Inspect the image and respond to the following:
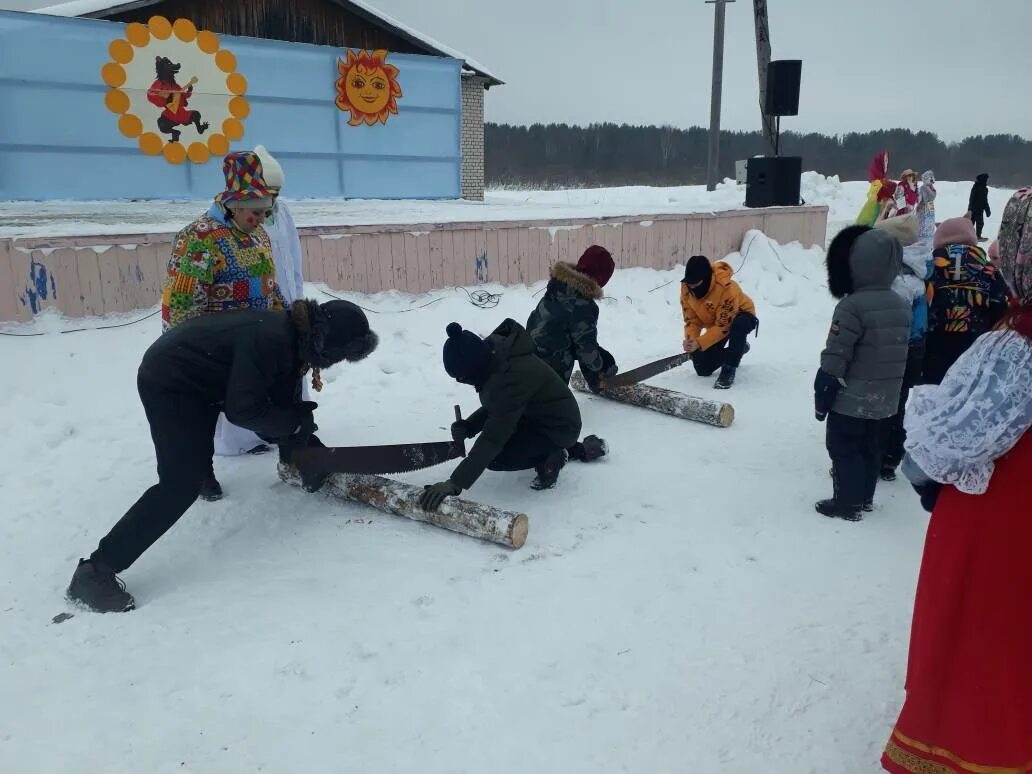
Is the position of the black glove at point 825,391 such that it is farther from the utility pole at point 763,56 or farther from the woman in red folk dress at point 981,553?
the utility pole at point 763,56

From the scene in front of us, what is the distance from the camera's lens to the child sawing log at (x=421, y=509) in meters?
3.44

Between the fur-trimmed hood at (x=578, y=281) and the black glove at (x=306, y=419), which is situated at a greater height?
the fur-trimmed hood at (x=578, y=281)

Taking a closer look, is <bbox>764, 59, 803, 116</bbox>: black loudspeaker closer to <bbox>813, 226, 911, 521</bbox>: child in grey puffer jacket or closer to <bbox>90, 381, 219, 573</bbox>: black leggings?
<bbox>813, 226, 911, 521</bbox>: child in grey puffer jacket

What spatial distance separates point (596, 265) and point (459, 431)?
1.54 m

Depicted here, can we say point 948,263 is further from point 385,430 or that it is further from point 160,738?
point 160,738

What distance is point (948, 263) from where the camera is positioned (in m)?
3.88

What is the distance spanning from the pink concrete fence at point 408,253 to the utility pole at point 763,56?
271 cm

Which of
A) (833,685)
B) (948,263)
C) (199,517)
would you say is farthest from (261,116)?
(833,685)

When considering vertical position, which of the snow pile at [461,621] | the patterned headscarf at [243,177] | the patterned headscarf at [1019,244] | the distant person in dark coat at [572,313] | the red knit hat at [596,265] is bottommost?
the snow pile at [461,621]

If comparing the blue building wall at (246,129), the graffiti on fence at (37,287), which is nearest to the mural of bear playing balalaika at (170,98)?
the blue building wall at (246,129)

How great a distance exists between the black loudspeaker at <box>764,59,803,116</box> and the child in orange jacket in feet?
23.1

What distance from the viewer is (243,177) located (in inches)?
141

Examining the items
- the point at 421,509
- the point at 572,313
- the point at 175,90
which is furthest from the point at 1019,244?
the point at 175,90

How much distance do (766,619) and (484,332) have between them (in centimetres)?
464
